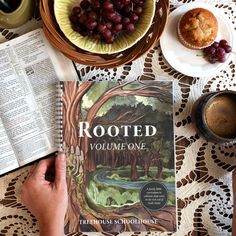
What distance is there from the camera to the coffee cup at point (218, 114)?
0.86m

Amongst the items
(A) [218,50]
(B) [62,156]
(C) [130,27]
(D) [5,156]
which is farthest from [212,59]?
(D) [5,156]

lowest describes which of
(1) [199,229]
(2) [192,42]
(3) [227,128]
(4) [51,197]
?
(1) [199,229]

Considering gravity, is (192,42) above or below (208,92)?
above

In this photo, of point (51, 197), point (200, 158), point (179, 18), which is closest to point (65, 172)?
point (51, 197)

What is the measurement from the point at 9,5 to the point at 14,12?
0.03 m

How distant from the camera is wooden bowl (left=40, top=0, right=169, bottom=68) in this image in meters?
0.87

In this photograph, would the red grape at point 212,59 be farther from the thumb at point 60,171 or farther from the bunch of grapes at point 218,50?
the thumb at point 60,171

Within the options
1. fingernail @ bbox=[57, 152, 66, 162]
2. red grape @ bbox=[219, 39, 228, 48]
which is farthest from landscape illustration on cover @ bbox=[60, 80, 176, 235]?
red grape @ bbox=[219, 39, 228, 48]

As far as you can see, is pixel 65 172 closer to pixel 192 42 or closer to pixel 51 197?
pixel 51 197

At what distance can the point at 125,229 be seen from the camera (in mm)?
916

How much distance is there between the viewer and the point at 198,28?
0.88 meters

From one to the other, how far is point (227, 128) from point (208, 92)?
3.7 inches

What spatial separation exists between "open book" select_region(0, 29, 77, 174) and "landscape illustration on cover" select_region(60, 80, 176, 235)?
0.03 meters

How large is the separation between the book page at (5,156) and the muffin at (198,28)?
0.42 meters
